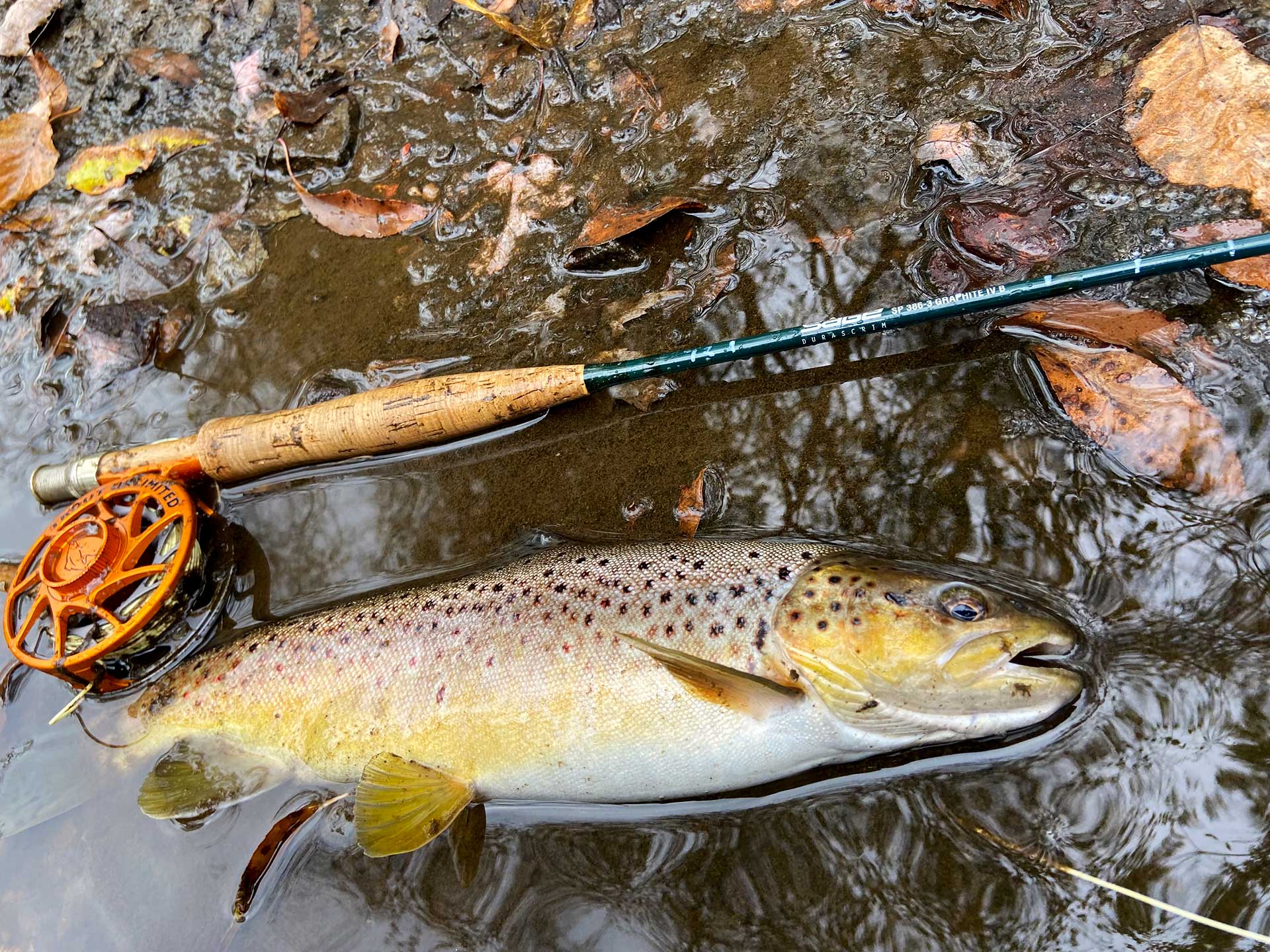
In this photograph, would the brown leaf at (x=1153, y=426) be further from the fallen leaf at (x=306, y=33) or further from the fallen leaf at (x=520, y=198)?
the fallen leaf at (x=306, y=33)

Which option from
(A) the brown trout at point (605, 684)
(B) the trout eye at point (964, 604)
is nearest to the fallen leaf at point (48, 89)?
(A) the brown trout at point (605, 684)

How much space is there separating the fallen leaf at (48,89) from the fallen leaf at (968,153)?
193 inches

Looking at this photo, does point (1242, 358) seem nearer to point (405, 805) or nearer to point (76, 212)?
point (405, 805)

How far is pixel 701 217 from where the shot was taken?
11.2 ft

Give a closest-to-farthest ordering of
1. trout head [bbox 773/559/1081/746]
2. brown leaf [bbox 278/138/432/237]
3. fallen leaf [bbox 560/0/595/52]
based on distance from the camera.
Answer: trout head [bbox 773/559/1081/746] < brown leaf [bbox 278/138/432/237] < fallen leaf [bbox 560/0/595/52]

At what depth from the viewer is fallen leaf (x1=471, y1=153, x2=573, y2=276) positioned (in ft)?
11.9

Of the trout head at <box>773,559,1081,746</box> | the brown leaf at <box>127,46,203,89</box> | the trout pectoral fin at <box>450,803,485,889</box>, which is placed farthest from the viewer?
the brown leaf at <box>127,46,203,89</box>

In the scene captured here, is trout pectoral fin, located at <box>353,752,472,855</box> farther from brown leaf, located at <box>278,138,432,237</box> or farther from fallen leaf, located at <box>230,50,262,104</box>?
fallen leaf, located at <box>230,50,262,104</box>

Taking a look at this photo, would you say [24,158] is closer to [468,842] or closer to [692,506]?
[692,506]

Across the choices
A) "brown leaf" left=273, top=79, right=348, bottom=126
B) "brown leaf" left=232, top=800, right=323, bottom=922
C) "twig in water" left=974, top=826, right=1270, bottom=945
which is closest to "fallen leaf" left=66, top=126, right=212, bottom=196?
"brown leaf" left=273, top=79, right=348, bottom=126

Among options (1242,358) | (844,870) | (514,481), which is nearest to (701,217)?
(514,481)

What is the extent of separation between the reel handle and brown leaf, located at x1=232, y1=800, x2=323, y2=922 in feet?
4.34

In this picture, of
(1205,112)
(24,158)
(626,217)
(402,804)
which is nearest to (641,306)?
(626,217)

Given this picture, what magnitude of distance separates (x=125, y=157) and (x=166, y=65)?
0.67m
